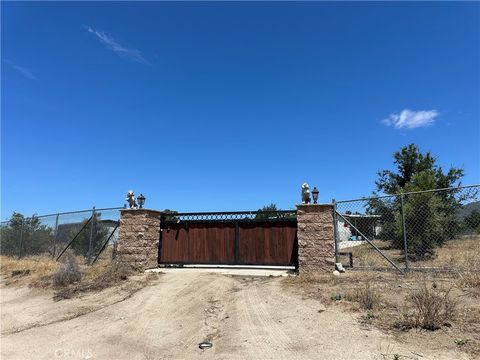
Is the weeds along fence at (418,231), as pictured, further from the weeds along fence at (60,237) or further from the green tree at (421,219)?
the weeds along fence at (60,237)

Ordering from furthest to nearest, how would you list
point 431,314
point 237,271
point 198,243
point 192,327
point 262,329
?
point 198,243
point 237,271
point 192,327
point 262,329
point 431,314

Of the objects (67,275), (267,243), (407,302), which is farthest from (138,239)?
(407,302)

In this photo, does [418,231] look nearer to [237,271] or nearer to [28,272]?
[237,271]

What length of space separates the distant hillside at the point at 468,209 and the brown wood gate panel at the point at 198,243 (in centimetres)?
671

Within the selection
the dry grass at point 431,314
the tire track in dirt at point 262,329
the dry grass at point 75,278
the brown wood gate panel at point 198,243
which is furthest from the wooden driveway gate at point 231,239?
the dry grass at point 431,314

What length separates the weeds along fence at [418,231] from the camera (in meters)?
9.88

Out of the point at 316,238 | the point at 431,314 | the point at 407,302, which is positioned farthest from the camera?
the point at 316,238

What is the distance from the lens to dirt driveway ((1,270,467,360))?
17.4 feet

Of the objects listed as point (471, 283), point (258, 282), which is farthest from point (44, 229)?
point (471, 283)

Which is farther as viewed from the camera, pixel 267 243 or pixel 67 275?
pixel 267 243

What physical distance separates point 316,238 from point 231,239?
10.3ft

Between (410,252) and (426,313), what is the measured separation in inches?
324

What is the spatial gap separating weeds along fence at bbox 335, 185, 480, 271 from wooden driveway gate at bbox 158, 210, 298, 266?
1.77 metres

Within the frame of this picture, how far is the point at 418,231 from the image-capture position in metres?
13.0
